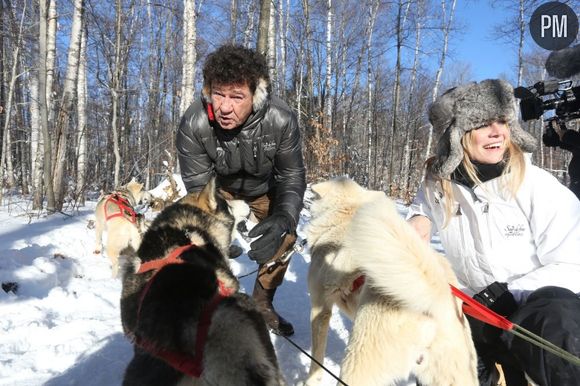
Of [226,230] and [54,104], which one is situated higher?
[54,104]

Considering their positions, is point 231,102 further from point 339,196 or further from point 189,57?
point 189,57

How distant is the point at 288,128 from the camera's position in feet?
9.26

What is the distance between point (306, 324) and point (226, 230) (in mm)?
1577

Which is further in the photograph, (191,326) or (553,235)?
(553,235)

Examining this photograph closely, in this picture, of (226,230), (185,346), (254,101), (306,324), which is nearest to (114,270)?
(306,324)

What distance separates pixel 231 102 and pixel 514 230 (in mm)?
1757

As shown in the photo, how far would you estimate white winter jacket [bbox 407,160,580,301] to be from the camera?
1.78 meters

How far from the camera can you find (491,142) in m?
1.98

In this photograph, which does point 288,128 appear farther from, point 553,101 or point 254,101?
point 553,101

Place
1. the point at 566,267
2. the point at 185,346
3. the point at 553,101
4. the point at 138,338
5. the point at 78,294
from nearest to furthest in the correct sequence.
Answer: the point at 185,346 → the point at 138,338 → the point at 566,267 → the point at 553,101 → the point at 78,294

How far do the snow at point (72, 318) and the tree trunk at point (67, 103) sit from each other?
2.29 metres

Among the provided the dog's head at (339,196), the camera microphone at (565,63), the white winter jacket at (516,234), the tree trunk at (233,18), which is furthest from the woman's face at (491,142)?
the tree trunk at (233,18)

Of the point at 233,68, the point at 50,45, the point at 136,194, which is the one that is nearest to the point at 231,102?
the point at 233,68

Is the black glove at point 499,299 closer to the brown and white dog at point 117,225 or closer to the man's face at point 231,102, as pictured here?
the man's face at point 231,102
